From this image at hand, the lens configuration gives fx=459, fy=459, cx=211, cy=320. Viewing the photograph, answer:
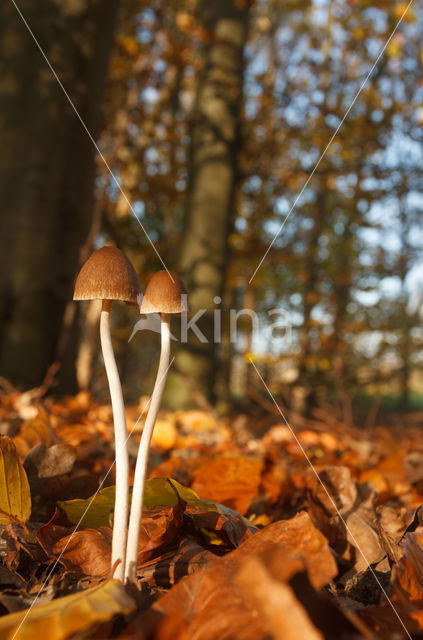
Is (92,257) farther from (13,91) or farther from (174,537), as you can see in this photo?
(13,91)

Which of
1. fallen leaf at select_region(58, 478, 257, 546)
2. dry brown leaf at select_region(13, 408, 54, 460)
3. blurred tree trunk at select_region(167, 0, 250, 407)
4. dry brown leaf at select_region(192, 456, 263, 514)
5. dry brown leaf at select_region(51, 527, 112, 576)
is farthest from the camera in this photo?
blurred tree trunk at select_region(167, 0, 250, 407)

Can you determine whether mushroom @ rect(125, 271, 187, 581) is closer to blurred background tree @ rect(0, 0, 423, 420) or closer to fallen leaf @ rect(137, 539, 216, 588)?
fallen leaf @ rect(137, 539, 216, 588)

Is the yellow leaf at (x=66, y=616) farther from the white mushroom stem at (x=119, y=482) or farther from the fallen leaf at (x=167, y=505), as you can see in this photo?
the fallen leaf at (x=167, y=505)

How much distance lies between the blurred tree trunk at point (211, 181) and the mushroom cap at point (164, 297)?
4.53 metres

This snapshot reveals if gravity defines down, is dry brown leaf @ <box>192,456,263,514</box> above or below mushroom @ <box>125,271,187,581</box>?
below

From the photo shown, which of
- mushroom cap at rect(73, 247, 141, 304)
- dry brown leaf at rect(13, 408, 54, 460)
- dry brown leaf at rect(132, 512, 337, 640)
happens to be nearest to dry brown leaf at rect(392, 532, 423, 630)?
dry brown leaf at rect(132, 512, 337, 640)

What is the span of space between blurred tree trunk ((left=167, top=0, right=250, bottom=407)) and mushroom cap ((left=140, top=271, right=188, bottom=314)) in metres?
4.53

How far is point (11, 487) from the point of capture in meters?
1.20

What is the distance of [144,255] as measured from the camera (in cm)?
712

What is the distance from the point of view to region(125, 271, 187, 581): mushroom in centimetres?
96

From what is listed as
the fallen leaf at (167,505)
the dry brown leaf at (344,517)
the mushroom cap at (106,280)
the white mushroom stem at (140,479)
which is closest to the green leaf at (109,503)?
the fallen leaf at (167,505)

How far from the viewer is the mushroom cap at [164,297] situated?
1042 mm

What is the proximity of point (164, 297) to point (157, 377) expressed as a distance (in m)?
0.18

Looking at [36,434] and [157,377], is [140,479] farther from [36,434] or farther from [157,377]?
[36,434]
